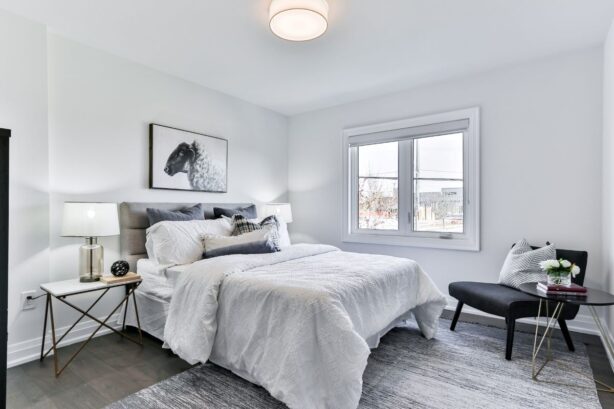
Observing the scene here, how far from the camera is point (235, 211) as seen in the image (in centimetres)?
373

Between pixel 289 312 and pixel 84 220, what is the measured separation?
1.69 m

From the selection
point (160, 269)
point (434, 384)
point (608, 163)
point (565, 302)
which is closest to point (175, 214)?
point (160, 269)

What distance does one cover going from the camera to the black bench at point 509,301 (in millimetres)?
2391

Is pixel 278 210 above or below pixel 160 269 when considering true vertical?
above

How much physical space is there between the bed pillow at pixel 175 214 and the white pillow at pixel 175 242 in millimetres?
115

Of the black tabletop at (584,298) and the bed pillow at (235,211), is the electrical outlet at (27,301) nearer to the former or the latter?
the bed pillow at (235,211)

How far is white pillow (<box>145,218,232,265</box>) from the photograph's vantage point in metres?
2.71

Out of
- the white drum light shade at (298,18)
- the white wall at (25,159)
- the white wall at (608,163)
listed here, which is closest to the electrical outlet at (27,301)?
the white wall at (25,159)

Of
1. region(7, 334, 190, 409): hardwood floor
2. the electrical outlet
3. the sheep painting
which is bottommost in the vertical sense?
region(7, 334, 190, 409): hardwood floor

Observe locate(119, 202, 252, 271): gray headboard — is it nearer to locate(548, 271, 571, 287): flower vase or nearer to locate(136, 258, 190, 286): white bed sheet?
locate(136, 258, 190, 286): white bed sheet

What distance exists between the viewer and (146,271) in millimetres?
2807

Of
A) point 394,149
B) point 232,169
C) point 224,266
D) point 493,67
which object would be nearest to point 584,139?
point 493,67

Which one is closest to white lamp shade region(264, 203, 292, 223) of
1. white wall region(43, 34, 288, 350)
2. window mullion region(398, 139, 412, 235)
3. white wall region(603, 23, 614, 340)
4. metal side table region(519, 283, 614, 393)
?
white wall region(43, 34, 288, 350)

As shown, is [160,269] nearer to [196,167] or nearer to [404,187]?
[196,167]
